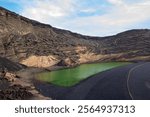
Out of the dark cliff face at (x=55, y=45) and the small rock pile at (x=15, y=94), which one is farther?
the dark cliff face at (x=55, y=45)

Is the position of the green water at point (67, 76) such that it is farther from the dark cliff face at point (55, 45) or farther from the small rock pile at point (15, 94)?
the dark cliff face at point (55, 45)

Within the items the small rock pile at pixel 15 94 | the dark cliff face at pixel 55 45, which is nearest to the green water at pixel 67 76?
the small rock pile at pixel 15 94

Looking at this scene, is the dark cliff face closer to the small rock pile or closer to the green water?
the green water

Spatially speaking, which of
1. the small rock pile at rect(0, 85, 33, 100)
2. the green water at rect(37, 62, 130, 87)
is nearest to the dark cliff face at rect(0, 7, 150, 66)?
the green water at rect(37, 62, 130, 87)

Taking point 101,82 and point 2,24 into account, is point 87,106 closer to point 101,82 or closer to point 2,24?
point 101,82

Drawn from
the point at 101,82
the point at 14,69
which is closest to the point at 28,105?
the point at 101,82

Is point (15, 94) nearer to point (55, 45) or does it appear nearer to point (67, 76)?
point (67, 76)

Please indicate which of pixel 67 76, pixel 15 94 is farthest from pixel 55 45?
pixel 15 94

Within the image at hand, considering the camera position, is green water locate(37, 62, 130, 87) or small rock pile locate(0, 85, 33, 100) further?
green water locate(37, 62, 130, 87)
